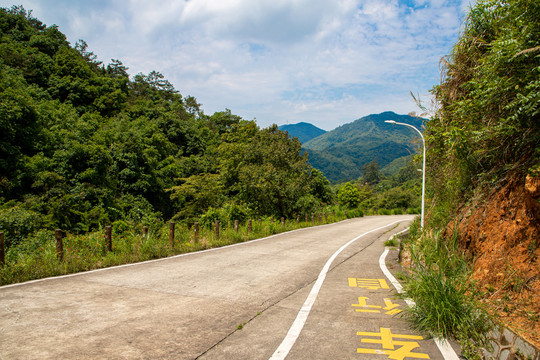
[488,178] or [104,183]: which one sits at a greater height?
[104,183]

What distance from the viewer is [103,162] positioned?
30125mm

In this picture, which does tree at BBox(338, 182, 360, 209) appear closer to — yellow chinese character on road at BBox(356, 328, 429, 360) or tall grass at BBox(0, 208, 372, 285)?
tall grass at BBox(0, 208, 372, 285)

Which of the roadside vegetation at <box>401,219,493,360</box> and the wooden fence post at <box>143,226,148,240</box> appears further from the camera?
the wooden fence post at <box>143,226,148,240</box>

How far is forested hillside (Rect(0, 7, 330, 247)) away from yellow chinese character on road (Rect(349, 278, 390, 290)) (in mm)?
14977

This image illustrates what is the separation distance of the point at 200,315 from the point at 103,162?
95.6ft

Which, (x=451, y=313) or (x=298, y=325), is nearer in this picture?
(x=451, y=313)

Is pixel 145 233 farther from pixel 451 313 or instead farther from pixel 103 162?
pixel 103 162

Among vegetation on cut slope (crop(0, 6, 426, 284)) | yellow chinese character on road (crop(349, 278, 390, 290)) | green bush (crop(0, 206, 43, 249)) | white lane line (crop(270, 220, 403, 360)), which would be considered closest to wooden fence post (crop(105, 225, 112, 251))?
vegetation on cut slope (crop(0, 6, 426, 284))

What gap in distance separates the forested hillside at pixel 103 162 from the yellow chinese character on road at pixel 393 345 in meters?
17.8

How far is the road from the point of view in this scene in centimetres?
369

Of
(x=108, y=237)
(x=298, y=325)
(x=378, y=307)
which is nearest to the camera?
(x=298, y=325)

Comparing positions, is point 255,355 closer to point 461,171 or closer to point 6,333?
point 6,333

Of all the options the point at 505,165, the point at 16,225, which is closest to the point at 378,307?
the point at 505,165

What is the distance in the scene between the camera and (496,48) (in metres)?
5.64
